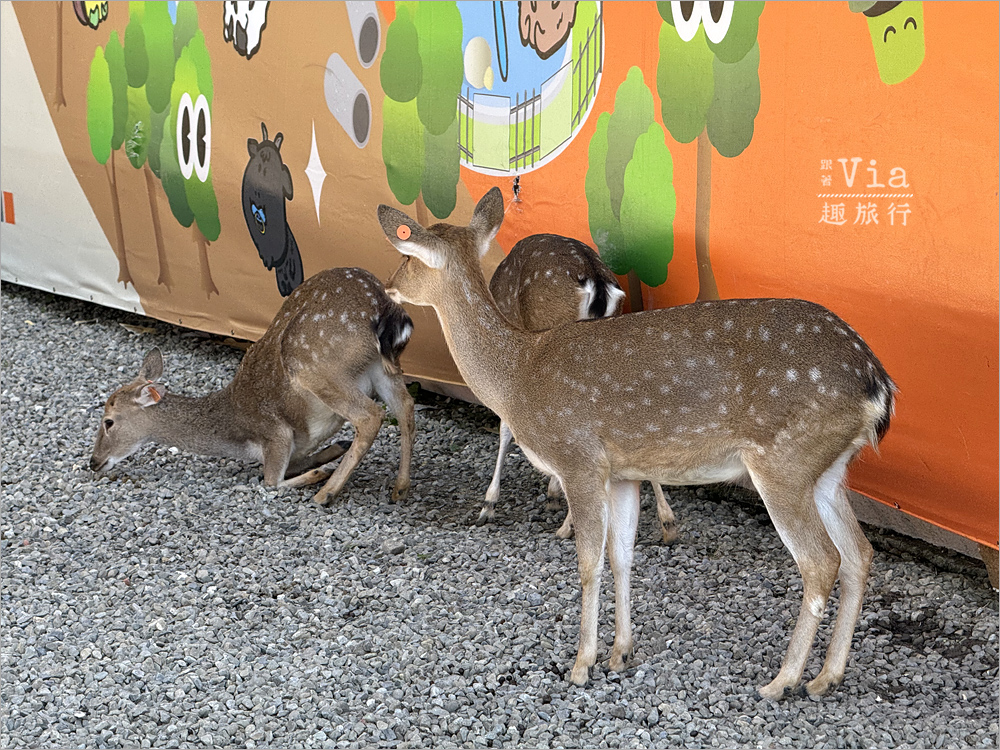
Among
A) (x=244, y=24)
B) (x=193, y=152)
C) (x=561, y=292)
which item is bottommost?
(x=193, y=152)

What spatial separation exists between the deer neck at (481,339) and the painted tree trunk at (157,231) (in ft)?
13.6

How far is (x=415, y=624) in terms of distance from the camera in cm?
329

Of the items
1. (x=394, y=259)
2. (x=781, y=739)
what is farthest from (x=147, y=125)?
(x=781, y=739)

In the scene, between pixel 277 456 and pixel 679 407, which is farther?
pixel 277 456

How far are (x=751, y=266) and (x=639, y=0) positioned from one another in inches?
41.8

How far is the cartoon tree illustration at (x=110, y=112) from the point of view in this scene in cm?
666

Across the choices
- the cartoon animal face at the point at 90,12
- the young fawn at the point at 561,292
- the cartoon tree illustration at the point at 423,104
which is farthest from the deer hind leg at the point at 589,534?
the cartoon animal face at the point at 90,12

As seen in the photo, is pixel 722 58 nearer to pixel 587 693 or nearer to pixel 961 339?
pixel 961 339

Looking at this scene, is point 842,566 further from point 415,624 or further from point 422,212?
point 422,212

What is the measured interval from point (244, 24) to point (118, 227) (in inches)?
76.2

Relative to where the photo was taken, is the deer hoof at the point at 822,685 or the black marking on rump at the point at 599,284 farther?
the black marking on rump at the point at 599,284

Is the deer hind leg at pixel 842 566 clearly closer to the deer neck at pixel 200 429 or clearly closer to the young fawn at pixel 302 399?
the young fawn at pixel 302 399

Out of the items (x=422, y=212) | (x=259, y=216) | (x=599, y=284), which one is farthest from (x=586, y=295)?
(x=259, y=216)

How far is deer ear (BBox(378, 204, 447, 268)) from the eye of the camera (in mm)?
2955
